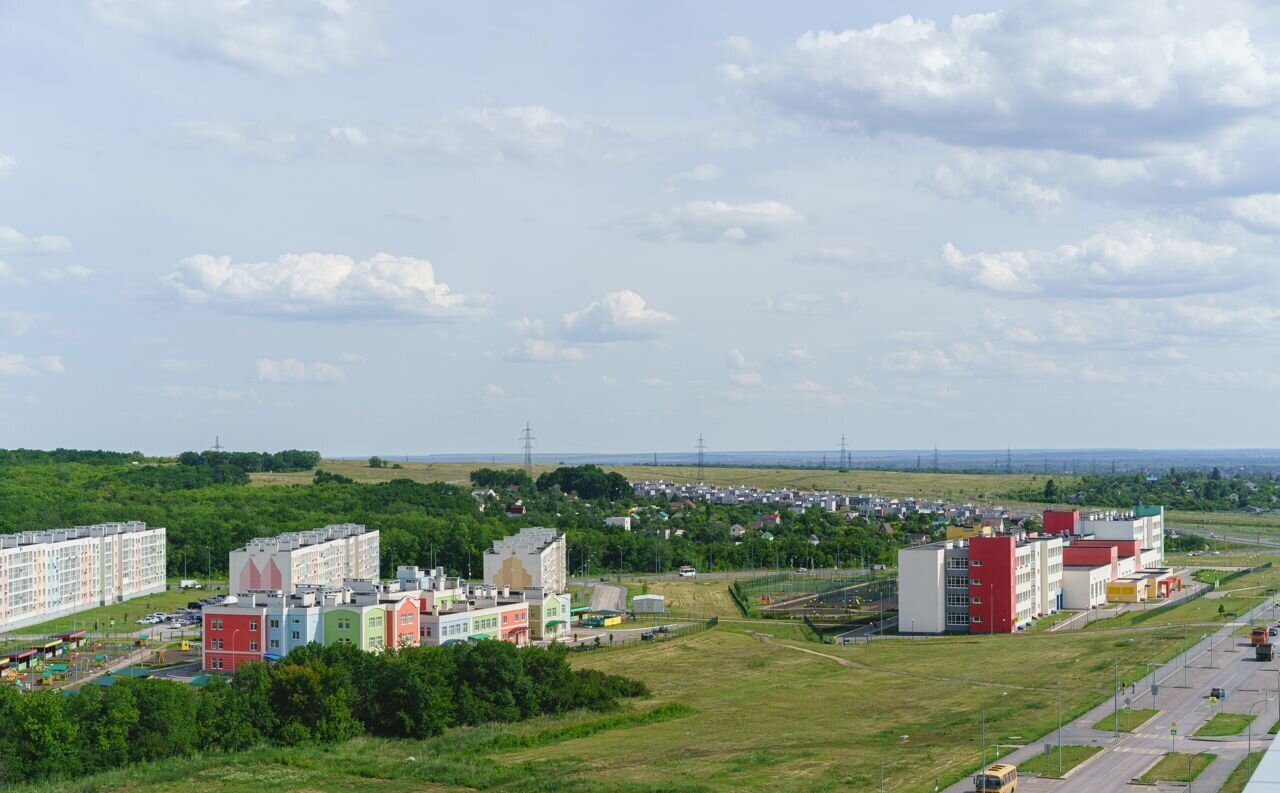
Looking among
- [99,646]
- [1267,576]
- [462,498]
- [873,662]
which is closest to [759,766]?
[873,662]

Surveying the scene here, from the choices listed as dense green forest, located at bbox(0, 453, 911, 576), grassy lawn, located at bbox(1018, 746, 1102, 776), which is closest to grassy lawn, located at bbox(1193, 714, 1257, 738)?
grassy lawn, located at bbox(1018, 746, 1102, 776)

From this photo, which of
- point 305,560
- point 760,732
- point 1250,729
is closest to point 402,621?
point 760,732

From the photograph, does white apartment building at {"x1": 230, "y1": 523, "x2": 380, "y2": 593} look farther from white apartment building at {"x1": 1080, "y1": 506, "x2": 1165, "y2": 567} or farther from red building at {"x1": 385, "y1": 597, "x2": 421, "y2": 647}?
white apartment building at {"x1": 1080, "y1": 506, "x2": 1165, "y2": 567}

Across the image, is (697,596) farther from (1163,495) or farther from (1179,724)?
(1163,495)

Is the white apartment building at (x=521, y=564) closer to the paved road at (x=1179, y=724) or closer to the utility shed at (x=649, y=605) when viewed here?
the utility shed at (x=649, y=605)

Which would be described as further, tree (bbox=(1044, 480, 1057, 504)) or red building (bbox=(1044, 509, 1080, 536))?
tree (bbox=(1044, 480, 1057, 504))

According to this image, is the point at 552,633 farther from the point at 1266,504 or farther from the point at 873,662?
the point at 1266,504
